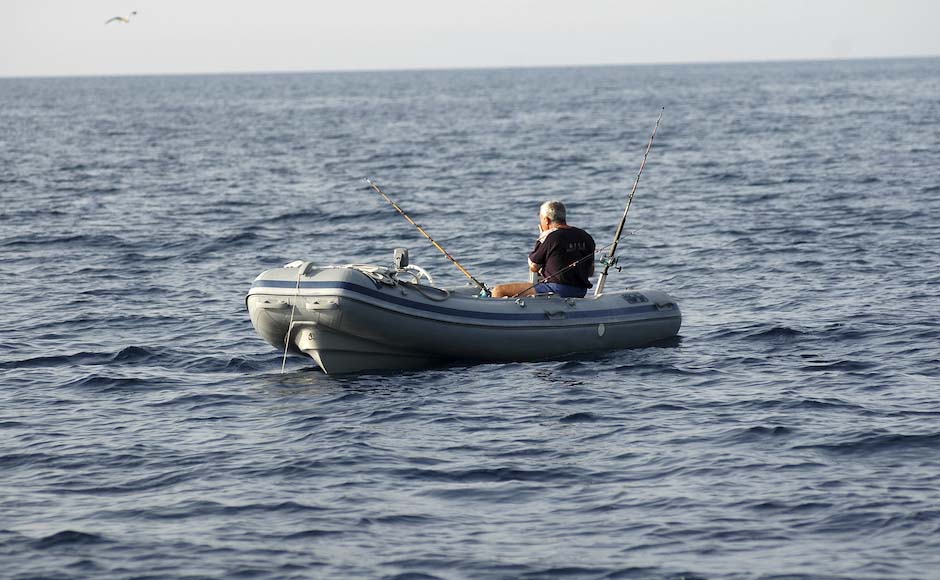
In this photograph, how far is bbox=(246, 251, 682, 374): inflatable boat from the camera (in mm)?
11977

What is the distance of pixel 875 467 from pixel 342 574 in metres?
4.13

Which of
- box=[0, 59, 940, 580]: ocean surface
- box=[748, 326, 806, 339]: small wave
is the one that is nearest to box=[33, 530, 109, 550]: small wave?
box=[0, 59, 940, 580]: ocean surface

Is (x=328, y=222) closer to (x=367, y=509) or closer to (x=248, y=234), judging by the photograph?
(x=248, y=234)

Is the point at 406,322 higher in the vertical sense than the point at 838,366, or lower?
higher

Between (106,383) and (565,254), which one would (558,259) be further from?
(106,383)

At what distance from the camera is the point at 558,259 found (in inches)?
518

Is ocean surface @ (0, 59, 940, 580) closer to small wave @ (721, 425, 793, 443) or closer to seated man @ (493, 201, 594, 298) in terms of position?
small wave @ (721, 425, 793, 443)

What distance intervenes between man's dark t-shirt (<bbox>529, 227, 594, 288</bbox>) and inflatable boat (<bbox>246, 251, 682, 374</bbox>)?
10.4 inches

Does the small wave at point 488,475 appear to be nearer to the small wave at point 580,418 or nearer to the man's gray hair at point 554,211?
the small wave at point 580,418

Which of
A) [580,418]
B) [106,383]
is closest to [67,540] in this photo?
[106,383]

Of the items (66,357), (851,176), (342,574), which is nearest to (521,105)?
(851,176)

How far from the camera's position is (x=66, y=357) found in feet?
44.3

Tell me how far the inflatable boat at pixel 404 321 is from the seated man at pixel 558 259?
0.22m

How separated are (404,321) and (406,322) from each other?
0.03m
